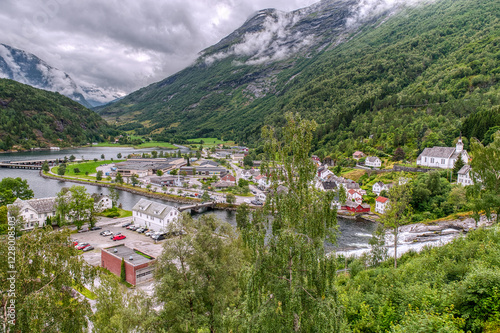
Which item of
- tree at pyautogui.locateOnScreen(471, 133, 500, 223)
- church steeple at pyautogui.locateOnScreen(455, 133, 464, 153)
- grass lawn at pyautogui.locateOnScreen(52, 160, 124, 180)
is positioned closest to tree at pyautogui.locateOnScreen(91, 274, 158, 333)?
tree at pyautogui.locateOnScreen(471, 133, 500, 223)

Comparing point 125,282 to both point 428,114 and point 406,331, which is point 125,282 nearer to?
point 406,331

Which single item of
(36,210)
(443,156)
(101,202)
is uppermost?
(443,156)

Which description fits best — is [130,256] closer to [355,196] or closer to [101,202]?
[101,202]

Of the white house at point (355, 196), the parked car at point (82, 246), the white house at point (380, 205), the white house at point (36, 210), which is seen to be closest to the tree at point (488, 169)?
the white house at point (380, 205)

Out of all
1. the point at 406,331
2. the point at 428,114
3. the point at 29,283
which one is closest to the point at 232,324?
the point at 406,331

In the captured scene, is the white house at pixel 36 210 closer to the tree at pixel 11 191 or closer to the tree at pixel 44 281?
the tree at pixel 11 191

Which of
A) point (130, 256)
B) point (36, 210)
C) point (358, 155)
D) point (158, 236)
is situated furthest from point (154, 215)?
point (358, 155)
